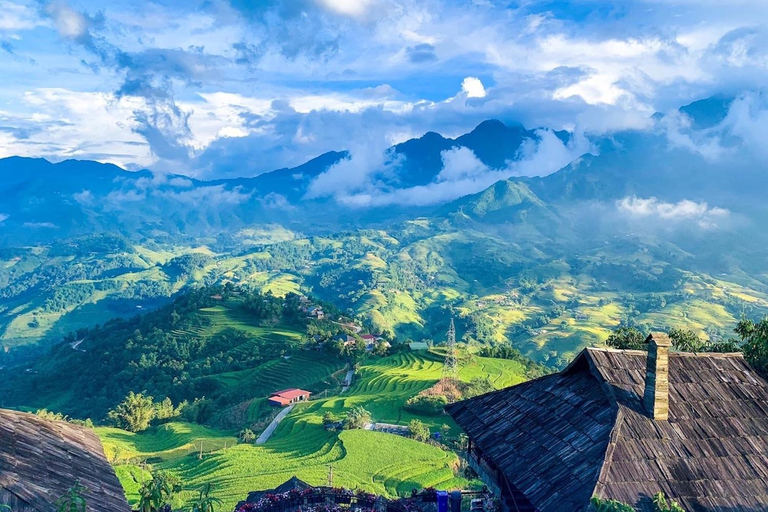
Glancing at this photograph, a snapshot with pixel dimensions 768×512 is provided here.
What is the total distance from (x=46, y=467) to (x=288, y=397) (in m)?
53.3

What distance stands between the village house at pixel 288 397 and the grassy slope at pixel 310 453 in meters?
5.85

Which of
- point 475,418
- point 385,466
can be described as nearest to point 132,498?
point 385,466

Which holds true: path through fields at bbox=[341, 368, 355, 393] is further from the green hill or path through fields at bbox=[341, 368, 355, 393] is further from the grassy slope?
the grassy slope

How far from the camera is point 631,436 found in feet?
43.4

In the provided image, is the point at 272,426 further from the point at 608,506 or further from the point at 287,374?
the point at 608,506

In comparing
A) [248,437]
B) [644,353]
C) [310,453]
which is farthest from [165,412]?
[644,353]

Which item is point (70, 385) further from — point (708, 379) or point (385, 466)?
point (708, 379)

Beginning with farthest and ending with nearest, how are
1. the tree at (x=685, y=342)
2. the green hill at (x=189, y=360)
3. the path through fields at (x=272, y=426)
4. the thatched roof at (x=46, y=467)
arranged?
1. the green hill at (x=189, y=360)
2. the path through fields at (x=272, y=426)
3. the tree at (x=685, y=342)
4. the thatched roof at (x=46, y=467)

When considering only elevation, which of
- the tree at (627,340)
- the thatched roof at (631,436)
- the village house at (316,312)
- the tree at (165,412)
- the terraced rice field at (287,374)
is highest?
the thatched roof at (631,436)

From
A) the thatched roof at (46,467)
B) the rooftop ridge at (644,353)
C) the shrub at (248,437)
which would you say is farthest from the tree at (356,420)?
the rooftop ridge at (644,353)

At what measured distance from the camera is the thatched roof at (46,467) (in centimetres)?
1314

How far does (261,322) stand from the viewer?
351 ft

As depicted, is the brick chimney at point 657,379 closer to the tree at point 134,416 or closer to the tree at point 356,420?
the tree at point 356,420

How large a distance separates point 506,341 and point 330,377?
7855 cm
